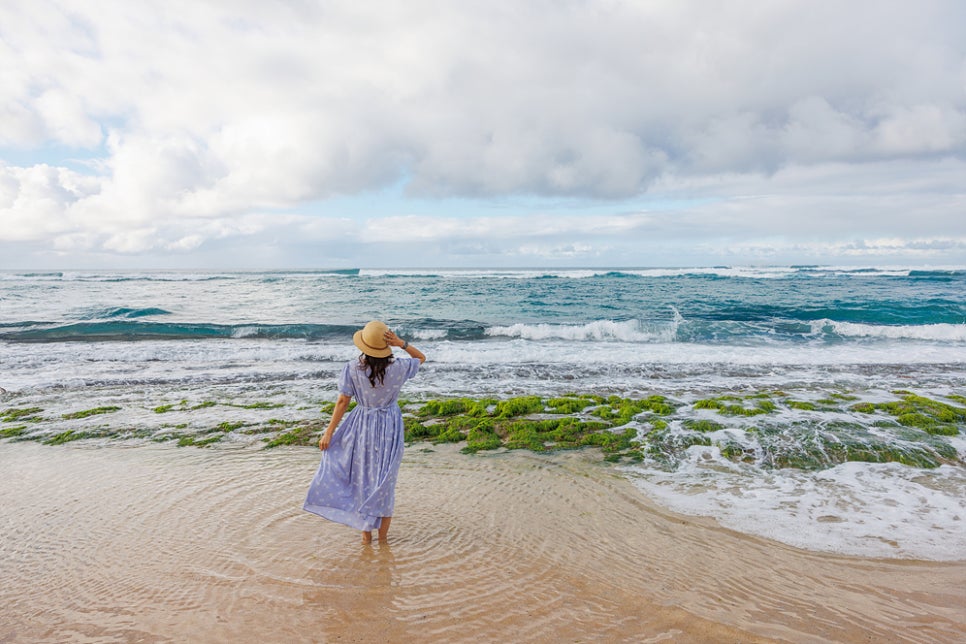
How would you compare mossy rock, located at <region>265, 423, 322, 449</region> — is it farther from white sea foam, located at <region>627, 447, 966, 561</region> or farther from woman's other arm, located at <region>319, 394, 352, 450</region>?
white sea foam, located at <region>627, 447, 966, 561</region>

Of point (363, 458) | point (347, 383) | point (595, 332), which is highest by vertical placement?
point (347, 383)

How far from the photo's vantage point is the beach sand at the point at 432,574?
11.4 ft

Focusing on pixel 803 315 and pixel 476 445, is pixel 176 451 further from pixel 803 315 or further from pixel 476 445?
pixel 803 315

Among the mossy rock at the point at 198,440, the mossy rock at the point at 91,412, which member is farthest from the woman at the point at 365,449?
the mossy rock at the point at 91,412

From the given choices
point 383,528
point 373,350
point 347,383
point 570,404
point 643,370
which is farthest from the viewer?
point 643,370

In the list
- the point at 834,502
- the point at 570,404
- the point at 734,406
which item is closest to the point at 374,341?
the point at 834,502

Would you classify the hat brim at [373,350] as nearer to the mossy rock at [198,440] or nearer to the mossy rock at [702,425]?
the mossy rock at [198,440]

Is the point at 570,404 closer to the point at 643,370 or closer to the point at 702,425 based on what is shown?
the point at 702,425

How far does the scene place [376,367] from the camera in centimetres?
433

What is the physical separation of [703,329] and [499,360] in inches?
398

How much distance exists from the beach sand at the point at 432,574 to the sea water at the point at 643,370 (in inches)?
29.5

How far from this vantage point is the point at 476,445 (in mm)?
7387

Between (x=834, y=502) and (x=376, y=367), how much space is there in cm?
511

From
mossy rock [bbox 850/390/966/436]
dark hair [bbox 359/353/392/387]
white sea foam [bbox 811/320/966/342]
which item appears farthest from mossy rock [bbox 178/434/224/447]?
white sea foam [bbox 811/320/966/342]
